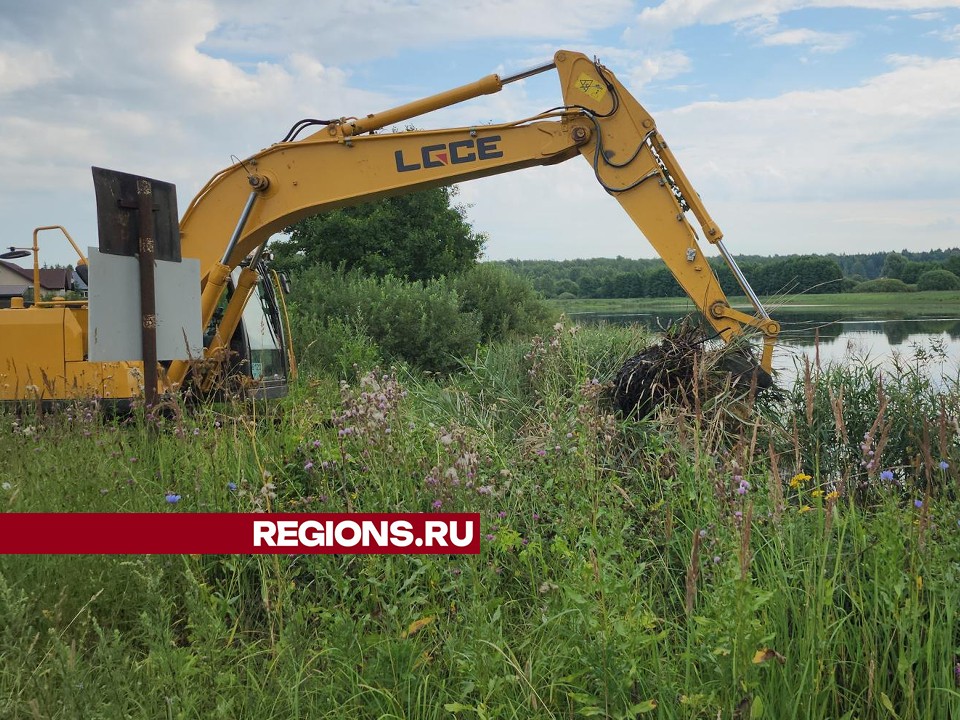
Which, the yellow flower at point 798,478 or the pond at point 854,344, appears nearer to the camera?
the yellow flower at point 798,478

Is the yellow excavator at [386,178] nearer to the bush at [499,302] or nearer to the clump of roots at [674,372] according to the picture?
the clump of roots at [674,372]

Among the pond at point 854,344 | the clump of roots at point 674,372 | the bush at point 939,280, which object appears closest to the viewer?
the clump of roots at point 674,372

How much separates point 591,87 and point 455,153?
59.4 inches

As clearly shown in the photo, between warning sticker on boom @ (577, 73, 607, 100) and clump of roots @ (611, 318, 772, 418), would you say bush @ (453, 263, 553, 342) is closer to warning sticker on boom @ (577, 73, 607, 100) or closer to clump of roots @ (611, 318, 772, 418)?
warning sticker on boom @ (577, 73, 607, 100)

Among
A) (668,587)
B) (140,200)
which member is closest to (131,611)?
(668,587)

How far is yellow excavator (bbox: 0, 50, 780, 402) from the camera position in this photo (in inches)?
335

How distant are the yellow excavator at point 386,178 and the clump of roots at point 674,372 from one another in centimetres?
83

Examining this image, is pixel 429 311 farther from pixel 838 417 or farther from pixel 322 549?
pixel 838 417

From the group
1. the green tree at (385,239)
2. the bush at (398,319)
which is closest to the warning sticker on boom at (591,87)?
the bush at (398,319)

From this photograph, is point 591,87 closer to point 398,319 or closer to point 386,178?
point 386,178

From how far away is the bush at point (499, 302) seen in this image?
67.9 ft

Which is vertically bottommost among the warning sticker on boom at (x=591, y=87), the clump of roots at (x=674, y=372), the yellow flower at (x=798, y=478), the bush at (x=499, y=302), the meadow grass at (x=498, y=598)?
the meadow grass at (x=498, y=598)

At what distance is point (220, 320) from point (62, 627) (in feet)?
22.5

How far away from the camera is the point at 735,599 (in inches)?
102
